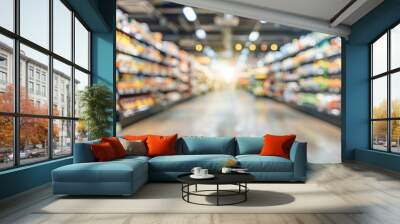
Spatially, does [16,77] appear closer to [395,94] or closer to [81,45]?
[81,45]

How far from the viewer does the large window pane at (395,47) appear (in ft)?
27.0

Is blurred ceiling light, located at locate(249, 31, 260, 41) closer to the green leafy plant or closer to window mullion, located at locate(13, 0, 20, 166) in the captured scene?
the green leafy plant

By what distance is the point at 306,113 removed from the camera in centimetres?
1147

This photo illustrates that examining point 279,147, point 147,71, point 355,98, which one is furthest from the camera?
point 147,71

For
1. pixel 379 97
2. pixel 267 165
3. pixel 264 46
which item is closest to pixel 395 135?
pixel 379 97

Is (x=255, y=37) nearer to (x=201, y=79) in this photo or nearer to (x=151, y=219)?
(x=201, y=79)

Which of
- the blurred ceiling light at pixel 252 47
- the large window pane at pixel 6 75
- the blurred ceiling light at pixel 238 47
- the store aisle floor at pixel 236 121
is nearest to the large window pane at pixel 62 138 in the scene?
the large window pane at pixel 6 75

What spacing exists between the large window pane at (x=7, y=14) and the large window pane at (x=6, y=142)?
1112 mm

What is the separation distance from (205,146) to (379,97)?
4.32 meters

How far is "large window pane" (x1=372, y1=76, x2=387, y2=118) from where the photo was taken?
29.0ft

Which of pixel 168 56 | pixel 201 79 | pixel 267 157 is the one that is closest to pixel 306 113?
pixel 201 79

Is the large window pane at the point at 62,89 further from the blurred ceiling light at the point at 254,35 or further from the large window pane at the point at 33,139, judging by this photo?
the blurred ceiling light at the point at 254,35

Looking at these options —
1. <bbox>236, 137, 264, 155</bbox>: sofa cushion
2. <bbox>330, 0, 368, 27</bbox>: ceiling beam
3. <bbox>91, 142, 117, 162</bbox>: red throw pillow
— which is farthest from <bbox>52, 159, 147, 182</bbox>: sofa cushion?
<bbox>330, 0, 368, 27</bbox>: ceiling beam

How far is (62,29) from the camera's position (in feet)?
24.1
